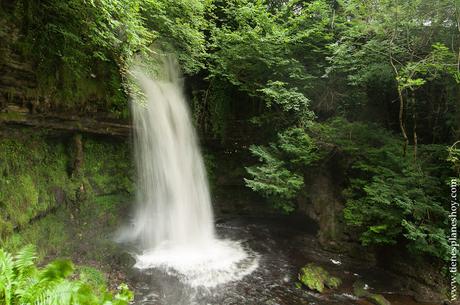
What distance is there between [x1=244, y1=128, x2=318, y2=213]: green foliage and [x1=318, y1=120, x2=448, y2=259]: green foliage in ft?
3.61

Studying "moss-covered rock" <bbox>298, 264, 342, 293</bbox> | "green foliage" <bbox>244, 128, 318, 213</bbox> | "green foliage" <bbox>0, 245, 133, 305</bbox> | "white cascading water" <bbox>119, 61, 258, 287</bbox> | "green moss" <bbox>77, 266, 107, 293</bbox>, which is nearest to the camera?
"green foliage" <bbox>0, 245, 133, 305</bbox>

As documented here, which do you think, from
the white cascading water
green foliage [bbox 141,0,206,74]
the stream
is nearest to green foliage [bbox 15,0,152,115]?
green foliage [bbox 141,0,206,74]

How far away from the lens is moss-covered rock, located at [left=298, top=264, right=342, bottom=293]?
7.24 metres

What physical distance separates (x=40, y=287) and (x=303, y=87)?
941cm

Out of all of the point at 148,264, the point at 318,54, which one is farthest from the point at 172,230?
the point at 318,54

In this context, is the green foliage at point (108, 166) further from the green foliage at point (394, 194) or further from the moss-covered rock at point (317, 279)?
the green foliage at point (394, 194)

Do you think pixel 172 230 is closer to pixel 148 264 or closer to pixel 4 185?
pixel 148 264

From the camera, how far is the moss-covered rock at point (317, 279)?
724 cm

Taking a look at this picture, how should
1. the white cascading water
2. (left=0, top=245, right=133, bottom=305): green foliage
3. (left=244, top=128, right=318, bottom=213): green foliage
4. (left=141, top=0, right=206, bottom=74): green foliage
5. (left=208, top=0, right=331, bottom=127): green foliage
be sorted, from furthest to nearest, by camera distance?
1. (left=208, top=0, right=331, bottom=127): green foliage
2. the white cascading water
3. (left=244, top=128, right=318, bottom=213): green foliage
4. (left=141, top=0, right=206, bottom=74): green foliage
5. (left=0, top=245, right=133, bottom=305): green foliage

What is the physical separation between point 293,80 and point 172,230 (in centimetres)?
661

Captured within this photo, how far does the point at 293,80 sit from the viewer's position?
10.4 meters

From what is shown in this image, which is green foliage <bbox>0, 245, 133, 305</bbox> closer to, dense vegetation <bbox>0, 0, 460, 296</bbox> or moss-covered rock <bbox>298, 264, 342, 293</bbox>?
dense vegetation <bbox>0, 0, 460, 296</bbox>

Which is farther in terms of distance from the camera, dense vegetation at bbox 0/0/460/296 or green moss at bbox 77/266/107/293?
dense vegetation at bbox 0/0/460/296

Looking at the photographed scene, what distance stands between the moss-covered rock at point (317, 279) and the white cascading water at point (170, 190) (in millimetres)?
1339
